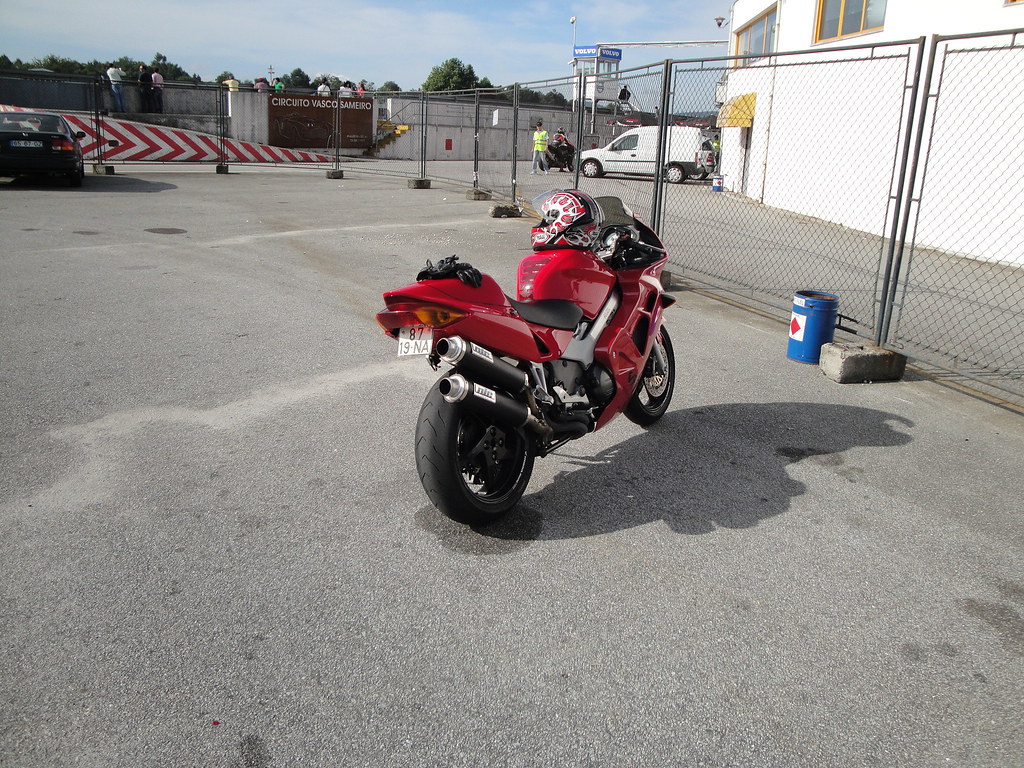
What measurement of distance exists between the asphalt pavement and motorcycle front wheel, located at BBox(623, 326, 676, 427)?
12 cm

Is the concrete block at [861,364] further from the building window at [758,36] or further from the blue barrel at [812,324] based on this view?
the building window at [758,36]

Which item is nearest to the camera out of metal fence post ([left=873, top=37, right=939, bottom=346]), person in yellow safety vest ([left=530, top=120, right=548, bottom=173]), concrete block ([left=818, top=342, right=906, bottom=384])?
metal fence post ([left=873, top=37, right=939, bottom=346])

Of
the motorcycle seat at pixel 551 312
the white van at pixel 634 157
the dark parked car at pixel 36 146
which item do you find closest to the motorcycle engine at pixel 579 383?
the motorcycle seat at pixel 551 312

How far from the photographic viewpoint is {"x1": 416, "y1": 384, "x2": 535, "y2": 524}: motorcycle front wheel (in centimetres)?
368

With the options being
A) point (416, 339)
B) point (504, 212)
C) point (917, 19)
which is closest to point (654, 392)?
point (416, 339)

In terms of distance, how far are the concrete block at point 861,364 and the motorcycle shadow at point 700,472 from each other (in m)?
0.64

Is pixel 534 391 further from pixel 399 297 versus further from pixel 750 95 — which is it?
pixel 750 95

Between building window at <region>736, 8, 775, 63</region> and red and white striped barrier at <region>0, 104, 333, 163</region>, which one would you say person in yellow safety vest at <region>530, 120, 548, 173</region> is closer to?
building window at <region>736, 8, 775, 63</region>

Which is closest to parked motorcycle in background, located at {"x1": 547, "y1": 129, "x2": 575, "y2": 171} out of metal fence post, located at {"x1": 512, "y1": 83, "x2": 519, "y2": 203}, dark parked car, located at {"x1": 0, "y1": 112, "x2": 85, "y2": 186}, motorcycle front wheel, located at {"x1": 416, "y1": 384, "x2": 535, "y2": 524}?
metal fence post, located at {"x1": 512, "y1": 83, "x2": 519, "y2": 203}

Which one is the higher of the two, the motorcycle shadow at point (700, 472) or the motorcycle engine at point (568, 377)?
the motorcycle engine at point (568, 377)

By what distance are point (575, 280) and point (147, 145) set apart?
2264 centimetres

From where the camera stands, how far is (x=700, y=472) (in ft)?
15.6

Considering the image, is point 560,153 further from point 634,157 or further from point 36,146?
point 36,146

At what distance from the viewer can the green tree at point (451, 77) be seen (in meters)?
89.8
